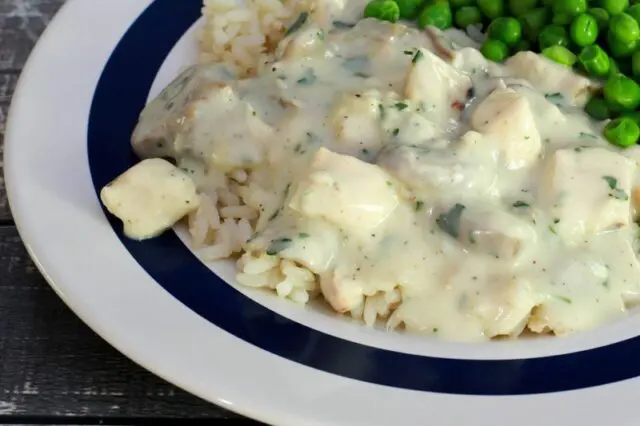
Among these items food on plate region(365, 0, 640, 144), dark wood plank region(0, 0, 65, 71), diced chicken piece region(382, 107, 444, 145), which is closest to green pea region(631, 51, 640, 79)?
food on plate region(365, 0, 640, 144)

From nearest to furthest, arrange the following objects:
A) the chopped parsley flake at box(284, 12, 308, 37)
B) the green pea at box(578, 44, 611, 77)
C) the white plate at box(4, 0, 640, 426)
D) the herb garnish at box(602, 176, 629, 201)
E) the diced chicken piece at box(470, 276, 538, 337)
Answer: the white plate at box(4, 0, 640, 426) → the diced chicken piece at box(470, 276, 538, 337) → the herb garnish at box(602, 176, 629, 201) → the green pea at box(578, 44, 611, 77) → the chopped parsley flake at box(284, 12, 308, 37)

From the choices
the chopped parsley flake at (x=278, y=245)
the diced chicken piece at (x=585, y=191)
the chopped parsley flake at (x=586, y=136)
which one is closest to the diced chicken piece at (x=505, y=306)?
the diced chicken piece at (x=585, y=191)

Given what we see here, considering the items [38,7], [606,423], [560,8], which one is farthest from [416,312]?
[38,7]

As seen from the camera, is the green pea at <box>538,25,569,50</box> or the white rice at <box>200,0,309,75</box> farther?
the white rice at <box>200,0,309,75</box>

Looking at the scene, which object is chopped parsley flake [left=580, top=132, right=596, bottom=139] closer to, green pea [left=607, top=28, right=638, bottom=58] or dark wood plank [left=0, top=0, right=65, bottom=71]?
green pea [left=607, top=28, right=638, bottom=58]

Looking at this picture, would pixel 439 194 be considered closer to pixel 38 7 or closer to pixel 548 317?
pixel 548 317

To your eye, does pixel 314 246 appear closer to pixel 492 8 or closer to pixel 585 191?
pixel 585 191
